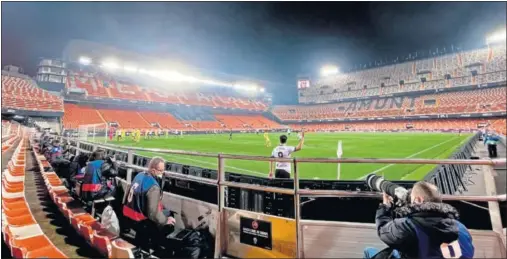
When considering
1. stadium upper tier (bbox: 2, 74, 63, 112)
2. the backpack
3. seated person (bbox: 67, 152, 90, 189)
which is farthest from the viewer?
stadium upper tier (bbox: 2, 74, 63, 112)

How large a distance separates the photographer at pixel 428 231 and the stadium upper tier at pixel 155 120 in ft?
43.2

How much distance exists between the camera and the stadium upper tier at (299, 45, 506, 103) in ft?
117

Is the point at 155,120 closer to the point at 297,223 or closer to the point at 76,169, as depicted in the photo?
the point at 76,169

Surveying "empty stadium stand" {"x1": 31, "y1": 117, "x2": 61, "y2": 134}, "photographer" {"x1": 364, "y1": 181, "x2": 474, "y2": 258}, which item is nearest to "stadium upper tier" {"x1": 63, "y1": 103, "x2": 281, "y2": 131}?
"empty stadium stand" {"x1": 31, "y1": 117, "x2": 61, "y2": 134}

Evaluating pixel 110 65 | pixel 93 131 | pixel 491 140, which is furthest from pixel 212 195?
pixel 110 65

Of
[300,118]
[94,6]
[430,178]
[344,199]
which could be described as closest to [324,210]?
[344,199]

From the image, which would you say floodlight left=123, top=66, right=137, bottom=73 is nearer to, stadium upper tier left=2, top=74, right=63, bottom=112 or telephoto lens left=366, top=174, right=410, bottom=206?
stadium upper tier left=2, top=74, right=63, bottom=112

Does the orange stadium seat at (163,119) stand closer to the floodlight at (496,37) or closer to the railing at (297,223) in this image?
the railing at (297,223)

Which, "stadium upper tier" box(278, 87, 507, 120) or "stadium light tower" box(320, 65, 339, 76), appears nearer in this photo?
"stadium upper tier" box(278, 87, 507, 120)

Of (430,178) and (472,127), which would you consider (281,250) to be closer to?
(430,178)

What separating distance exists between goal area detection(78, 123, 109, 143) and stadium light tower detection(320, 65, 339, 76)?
165 ft

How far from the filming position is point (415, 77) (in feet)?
141

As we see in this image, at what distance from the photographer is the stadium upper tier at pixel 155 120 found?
502 inches

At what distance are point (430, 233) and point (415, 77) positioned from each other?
5119 cm
